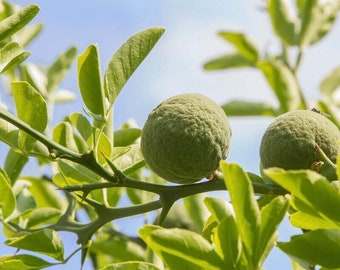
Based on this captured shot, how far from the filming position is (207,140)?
186 cm

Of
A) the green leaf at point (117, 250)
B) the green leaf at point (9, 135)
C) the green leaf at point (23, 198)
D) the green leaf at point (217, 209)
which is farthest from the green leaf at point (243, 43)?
the green leaf at point (217, 209)

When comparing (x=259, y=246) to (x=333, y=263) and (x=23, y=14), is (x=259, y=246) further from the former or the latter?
(x=23, y=14)

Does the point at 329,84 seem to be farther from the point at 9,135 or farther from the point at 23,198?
the point at 9,135

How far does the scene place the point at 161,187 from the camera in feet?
6.06

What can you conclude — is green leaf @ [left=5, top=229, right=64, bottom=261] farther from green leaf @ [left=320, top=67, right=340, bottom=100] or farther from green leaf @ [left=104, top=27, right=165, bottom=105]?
green leaf @ [left=320, top=67, right=340, bottom=100]

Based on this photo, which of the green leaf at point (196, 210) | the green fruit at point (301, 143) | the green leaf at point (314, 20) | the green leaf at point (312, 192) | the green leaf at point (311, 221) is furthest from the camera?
the green leaf at point (314, 20)

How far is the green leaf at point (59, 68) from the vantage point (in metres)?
3.21

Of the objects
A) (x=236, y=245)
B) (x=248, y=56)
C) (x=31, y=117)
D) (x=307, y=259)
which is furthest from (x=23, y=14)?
(x=248, y=56)

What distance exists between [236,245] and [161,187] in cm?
40

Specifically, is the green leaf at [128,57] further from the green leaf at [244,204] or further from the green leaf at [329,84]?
the green leaf at [329,84]

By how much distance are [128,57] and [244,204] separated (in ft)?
1.86

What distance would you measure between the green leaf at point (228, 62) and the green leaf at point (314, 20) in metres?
0.35

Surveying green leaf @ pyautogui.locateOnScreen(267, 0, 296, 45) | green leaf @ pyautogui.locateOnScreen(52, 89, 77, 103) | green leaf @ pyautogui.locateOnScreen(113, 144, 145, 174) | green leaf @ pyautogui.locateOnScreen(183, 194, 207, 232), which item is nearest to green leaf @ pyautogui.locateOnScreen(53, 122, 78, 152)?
green leaf @ pyautogui.locateOnScreen(113, 144, 145, 174)

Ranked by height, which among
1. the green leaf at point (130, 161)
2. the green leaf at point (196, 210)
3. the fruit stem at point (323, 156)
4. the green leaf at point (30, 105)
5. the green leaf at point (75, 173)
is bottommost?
the green leaf at point (196, 210)
